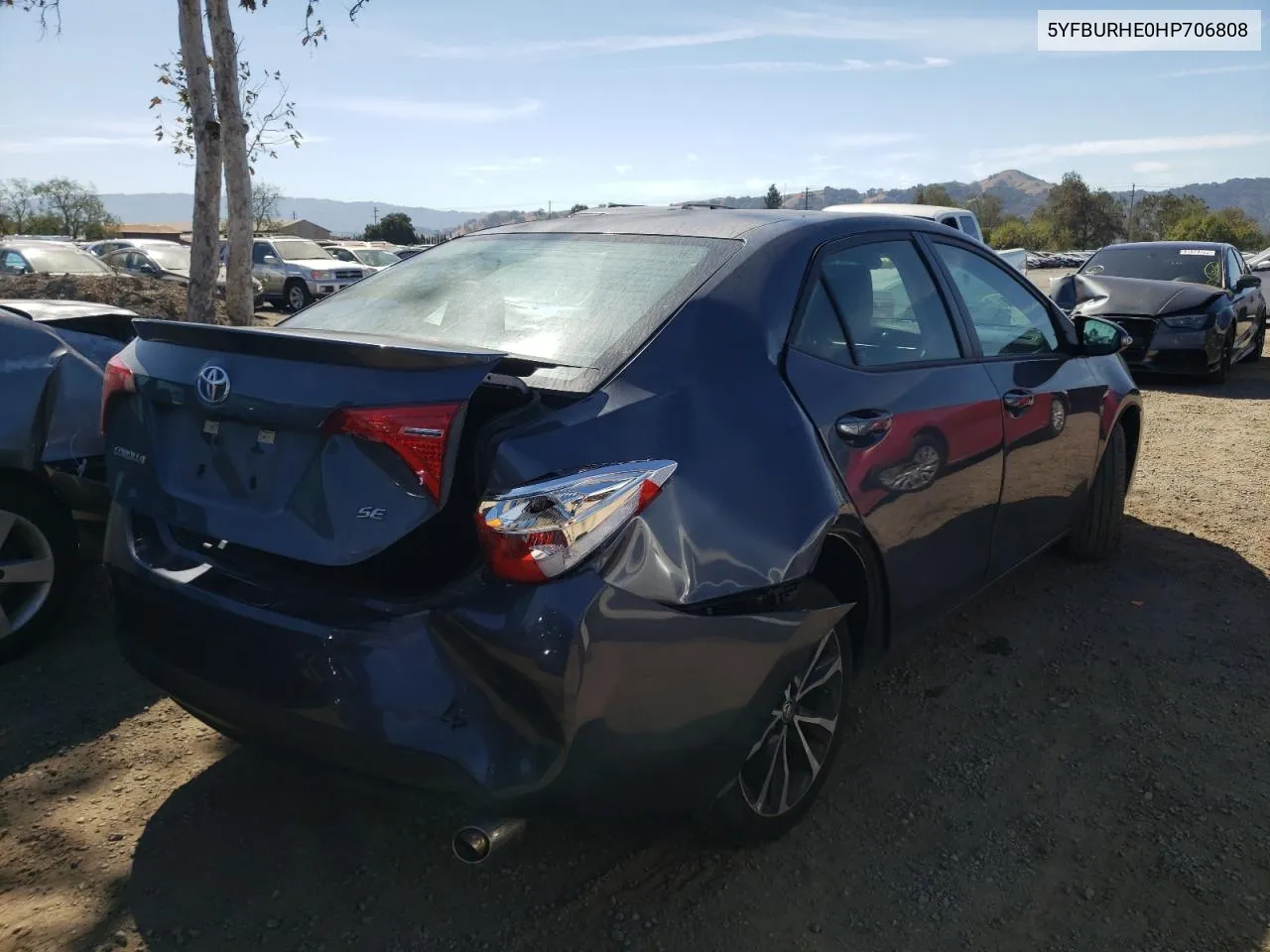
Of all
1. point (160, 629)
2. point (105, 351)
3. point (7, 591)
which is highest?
point (105, 351)

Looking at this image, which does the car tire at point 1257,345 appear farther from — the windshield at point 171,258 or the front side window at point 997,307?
the windshield at point 171,258

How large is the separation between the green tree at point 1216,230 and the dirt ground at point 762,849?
81.9 m

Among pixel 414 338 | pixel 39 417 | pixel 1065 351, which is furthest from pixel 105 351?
pixel 1065 351

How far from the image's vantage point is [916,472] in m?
2.94

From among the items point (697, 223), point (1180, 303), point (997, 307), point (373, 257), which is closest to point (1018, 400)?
point (997, 307)

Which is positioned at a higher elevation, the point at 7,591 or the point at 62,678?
the point at 7,591

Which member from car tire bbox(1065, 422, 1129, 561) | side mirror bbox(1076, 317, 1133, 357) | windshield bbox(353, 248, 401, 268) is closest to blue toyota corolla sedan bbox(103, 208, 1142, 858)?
side mirror bbox(1076, 317, 1133, 357)

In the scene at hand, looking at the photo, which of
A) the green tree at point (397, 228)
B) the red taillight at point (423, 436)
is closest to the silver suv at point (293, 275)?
the red taillight at point (423, 436)

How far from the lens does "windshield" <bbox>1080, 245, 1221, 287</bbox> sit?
1095cm

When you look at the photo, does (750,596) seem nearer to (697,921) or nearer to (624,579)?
(624,579)

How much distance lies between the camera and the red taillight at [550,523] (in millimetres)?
2004

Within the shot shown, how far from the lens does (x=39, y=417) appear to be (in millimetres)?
3793

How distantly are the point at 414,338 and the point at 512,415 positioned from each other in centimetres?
61

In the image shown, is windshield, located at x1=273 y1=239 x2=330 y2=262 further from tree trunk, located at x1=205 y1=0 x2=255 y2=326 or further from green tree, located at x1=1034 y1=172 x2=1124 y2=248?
green tree, located at x1=1034 y1=172 x2=1124 y2=248
